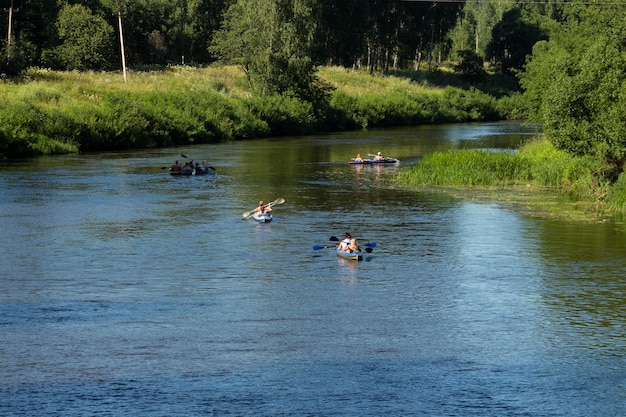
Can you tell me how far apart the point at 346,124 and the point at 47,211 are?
6340 cm

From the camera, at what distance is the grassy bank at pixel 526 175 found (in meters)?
41.8

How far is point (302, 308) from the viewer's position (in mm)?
24016

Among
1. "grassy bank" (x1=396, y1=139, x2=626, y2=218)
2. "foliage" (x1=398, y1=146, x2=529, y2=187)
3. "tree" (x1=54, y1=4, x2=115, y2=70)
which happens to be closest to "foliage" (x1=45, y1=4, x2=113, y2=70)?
"tree" (x1=54, y1=4, x2=115, y2=70)

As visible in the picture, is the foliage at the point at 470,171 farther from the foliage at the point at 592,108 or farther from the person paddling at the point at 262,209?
the person paddling at the point at 262,209

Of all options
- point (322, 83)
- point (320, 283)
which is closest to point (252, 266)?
point (320, 283)

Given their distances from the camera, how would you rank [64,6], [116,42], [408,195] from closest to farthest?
1. [408,195]
2. [64,6]
3. [116,42]

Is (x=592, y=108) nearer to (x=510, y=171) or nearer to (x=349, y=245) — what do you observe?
(x=510, y=171)

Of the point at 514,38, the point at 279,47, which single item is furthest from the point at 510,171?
the point at 514,38

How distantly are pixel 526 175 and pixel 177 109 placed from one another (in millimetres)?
37002

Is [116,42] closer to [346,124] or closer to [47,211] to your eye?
[346,124]

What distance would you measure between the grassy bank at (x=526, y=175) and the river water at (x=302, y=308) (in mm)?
4409

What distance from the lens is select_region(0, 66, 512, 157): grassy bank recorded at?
210ft

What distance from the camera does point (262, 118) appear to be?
86.6 m

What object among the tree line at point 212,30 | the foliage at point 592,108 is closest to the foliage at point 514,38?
the tree line at point 212,30
